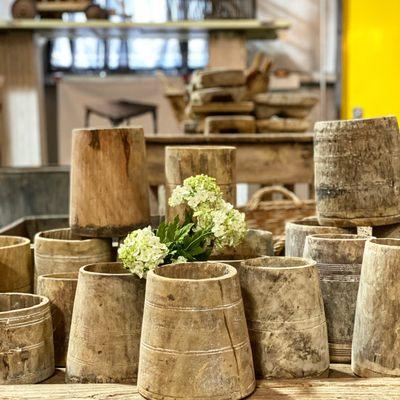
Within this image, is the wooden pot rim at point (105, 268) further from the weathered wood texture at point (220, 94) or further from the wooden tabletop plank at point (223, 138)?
the weathered wood texture at point (220, 94)

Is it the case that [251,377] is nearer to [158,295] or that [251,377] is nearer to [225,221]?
[158,295]

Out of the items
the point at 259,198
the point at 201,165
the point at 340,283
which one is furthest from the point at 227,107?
the point at 340,283

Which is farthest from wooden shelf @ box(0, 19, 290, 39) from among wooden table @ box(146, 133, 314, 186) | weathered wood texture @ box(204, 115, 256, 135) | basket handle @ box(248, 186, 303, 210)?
basket handle @ box(248, 186, 303, 210)

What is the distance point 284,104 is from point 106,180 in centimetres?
218

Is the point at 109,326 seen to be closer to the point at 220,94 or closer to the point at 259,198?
the point at 259,198

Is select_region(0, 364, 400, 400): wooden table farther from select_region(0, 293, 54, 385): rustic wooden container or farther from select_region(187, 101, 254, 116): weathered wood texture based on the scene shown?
select_region(187, 101, 254, 116): weathered wood texture

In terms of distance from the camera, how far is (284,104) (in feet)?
12.0

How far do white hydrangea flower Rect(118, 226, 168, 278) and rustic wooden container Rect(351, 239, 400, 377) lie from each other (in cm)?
41

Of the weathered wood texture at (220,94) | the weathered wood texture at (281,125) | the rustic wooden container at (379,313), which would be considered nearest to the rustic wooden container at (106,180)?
the rustic wooden container at (379,313)

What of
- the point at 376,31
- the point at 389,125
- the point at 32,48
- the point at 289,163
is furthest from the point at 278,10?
the point at 389,125

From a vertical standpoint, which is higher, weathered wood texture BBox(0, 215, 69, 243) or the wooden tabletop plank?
the wooden tabletop plank

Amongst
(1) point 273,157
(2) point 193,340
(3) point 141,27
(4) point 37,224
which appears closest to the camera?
(2) point 193,340

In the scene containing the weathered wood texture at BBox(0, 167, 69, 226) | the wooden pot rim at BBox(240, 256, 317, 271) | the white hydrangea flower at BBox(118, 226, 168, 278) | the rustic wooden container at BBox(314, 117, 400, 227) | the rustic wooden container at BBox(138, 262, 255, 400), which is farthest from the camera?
the weathered wood texture at BBox(0, 167, 69, 226)

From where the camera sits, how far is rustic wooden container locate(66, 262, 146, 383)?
1311 mm
